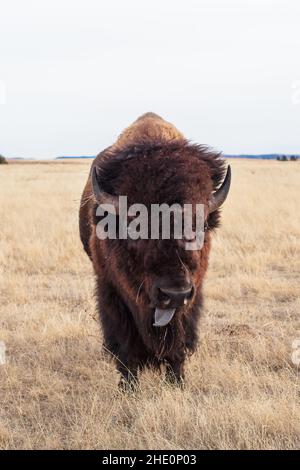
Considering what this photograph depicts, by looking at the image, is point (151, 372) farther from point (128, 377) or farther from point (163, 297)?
point (163, 297)

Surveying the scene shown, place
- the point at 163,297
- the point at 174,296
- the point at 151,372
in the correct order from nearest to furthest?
the point at 174,296 < the point at 163,297 < the point at 151,372

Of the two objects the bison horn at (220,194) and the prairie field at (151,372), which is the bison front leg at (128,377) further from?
the bison horn at (220,194)

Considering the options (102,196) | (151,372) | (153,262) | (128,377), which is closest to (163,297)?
(153,262)

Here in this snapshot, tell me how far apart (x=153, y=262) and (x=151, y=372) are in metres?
1.69

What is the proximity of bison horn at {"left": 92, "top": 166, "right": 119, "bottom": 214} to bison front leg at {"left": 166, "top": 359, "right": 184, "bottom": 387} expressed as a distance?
149 cm

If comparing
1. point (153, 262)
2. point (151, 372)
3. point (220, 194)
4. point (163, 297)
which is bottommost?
point (151, 372)

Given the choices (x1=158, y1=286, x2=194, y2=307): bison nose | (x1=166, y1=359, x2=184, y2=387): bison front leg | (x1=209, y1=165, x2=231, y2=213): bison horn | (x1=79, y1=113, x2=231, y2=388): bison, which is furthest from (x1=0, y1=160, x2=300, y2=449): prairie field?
(x1=209, y1=165, x2=231, y2=213): bison horn

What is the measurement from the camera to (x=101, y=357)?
630 cm

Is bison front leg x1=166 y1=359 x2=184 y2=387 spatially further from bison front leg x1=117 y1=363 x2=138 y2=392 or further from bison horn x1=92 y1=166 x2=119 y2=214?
bison horn x1=92 y1=166 x2=119 y2=214

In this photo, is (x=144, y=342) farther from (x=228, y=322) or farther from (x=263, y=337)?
(x=228, y=322)

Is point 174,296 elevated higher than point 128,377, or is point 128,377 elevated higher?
point 174,296

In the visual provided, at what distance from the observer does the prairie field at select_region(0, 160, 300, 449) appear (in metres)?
4.36

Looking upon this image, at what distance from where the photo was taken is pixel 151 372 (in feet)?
18.1

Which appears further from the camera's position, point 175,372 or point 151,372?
point 151,372
